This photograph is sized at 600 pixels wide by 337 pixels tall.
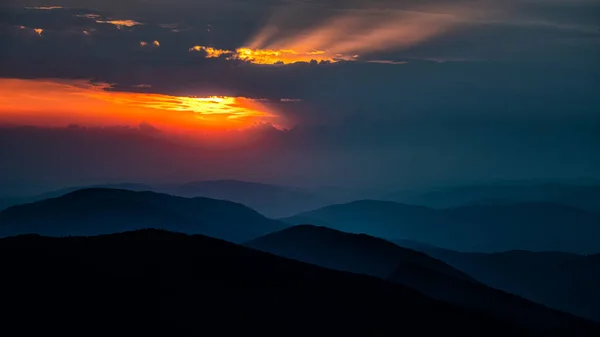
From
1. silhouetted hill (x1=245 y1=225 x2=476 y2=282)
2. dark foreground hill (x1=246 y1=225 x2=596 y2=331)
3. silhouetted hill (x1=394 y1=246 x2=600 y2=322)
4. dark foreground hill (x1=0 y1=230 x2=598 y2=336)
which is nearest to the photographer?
dark foreground hill (x1=0 y1=230 x2=598 y2=336)

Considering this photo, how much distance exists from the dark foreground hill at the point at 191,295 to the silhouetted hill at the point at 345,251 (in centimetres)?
5395

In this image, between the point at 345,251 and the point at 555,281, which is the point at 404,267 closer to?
the point at 345,251

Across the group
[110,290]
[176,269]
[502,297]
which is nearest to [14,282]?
[110,290]

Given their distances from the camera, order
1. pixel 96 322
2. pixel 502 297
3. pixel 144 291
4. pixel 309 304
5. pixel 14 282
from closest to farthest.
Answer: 1. pixel 96 322
2. pixel 14 282
3. pixel 144 291
4. pixel 309 304
5. pixel 502 297

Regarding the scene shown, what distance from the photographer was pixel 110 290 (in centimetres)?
4981

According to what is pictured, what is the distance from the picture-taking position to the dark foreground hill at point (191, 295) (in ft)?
149

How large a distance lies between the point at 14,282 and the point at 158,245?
56.5 ft

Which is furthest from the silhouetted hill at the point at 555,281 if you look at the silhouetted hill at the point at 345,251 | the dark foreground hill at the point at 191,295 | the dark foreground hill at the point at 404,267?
the dark foreground hill at the point at 191,295

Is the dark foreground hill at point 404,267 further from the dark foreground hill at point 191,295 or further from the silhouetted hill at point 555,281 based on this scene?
the silhouetted hill at point 555,281

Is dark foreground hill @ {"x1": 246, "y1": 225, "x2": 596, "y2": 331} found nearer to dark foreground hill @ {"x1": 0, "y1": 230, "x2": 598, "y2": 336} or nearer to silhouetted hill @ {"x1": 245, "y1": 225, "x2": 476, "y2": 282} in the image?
silhouetted hill @ {"x1": 245, "y1": 225, "x2": 476, "y2": 282}

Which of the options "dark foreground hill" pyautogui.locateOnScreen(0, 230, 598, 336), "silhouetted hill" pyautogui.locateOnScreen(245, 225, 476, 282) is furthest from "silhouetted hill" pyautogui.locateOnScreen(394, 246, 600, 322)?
"dark foreground hill" pyautogui.locateOnScreen(0, 230, 598, 336)

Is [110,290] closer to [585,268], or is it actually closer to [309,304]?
[309,304]

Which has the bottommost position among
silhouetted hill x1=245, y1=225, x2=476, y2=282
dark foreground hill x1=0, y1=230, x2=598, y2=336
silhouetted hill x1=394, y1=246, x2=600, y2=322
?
silhouetted hill x1=394, y1=246, x2=600, y2=322

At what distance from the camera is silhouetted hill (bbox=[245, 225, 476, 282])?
124875 mm
